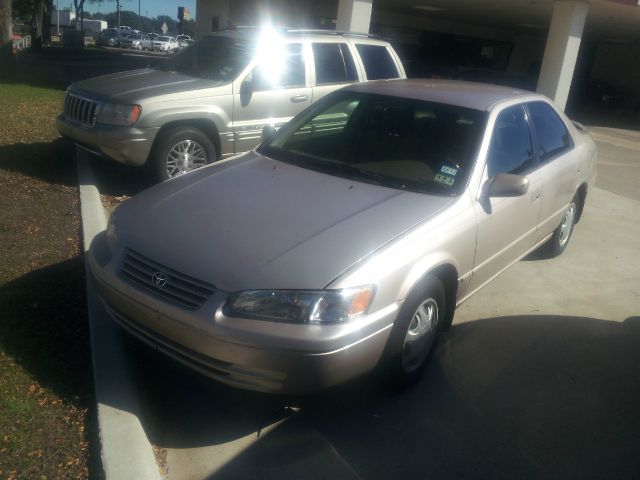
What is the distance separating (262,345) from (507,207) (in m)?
2.22

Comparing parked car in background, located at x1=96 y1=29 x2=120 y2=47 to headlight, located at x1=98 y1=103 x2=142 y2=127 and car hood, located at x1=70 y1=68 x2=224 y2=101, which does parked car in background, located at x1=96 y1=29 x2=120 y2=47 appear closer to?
car hood, located at x1=70 y1=68 x2=224 y2=101

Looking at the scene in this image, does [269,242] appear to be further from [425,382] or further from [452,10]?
[452,10]

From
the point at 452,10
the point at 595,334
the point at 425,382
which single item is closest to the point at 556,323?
the point at 595,334

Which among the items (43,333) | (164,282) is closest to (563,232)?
(164,282)

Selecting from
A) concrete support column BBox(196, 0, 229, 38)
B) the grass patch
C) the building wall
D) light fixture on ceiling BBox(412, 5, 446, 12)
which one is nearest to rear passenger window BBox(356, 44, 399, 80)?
the grass patch

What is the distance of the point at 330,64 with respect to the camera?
7.68m

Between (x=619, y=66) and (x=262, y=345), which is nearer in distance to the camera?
(x=262, y=345)

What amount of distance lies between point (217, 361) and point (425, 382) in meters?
1.47

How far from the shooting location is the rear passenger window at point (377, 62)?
798cm

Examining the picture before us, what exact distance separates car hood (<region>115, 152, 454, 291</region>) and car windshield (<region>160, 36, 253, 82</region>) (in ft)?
10.6

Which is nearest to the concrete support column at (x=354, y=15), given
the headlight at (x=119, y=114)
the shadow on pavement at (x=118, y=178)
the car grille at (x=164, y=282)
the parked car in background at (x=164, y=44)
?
the shadow on pavement at (x=118, y=178)

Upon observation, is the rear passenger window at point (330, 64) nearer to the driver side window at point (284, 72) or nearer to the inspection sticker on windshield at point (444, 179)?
the driver side window at point (284, 72)

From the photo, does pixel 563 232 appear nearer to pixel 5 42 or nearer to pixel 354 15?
pixel 354 15

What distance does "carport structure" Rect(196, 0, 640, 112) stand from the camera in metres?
14.8
